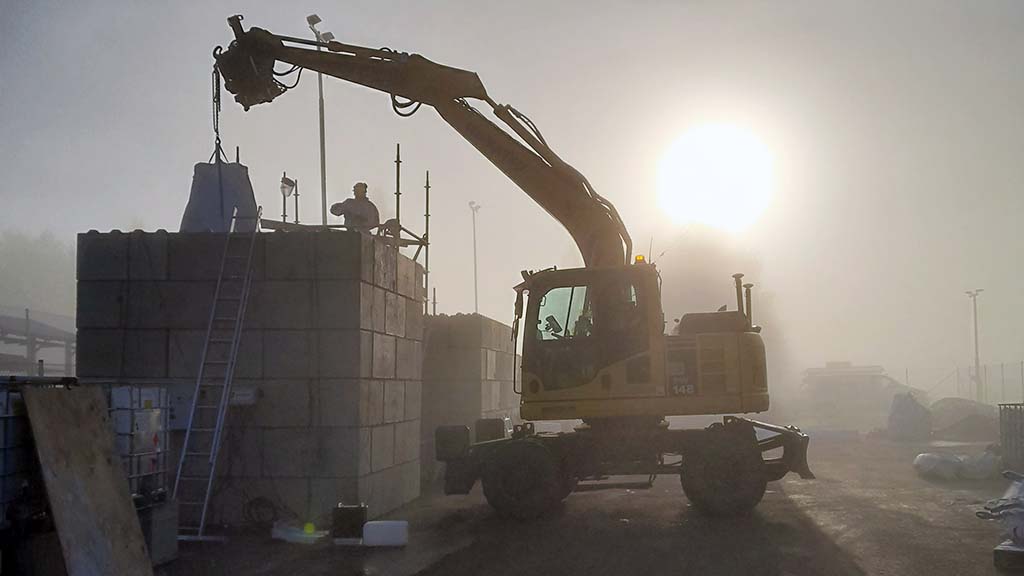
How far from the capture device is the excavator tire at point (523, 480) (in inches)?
485

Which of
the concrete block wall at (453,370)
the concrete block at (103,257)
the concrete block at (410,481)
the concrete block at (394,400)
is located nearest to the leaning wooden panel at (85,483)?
the concrete block at (103,257)

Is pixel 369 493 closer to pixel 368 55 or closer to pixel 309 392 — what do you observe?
pixel 309 392

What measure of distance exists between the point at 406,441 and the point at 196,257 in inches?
172

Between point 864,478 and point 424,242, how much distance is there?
9.62 m

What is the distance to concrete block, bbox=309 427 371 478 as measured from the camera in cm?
1180

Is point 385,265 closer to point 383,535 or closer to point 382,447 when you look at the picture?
point 382,447

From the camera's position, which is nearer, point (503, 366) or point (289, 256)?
point (289, 256)

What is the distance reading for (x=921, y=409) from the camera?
26.7 m

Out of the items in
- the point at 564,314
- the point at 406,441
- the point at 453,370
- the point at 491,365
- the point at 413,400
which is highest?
the point at 564,314

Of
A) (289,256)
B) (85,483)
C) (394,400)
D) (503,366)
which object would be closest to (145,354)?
(289,256)

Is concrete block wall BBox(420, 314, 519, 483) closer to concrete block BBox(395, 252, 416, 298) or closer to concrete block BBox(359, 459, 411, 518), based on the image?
concrete block BBox(395, 252, 416, 298)

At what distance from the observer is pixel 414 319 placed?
15.0m

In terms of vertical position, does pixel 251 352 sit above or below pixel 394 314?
below

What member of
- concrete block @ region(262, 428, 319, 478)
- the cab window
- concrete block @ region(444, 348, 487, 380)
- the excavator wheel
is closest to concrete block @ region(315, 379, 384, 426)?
concrete block @ region(262, 428, 319, 478)
